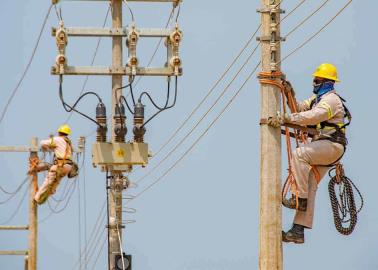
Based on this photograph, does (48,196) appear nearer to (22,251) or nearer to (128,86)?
(22,251)

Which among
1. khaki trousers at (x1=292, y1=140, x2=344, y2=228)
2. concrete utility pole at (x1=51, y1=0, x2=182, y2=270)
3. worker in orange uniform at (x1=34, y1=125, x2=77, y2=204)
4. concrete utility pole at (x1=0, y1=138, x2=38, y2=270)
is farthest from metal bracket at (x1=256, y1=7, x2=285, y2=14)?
concrete utility pole at (x1=0, y1=138, x2=38, y2=270)

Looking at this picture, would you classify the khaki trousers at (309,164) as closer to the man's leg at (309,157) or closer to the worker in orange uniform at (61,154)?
the man's leg at (309,157)

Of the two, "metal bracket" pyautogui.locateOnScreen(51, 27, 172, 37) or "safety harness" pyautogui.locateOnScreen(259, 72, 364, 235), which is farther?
"metal bracket" pyautogui.locateOnScreen(51, 27, 172, 37)

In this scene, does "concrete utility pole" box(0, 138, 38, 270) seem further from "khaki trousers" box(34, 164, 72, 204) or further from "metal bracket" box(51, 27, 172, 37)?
"metal bracket" box(51, 27, 172, 37)

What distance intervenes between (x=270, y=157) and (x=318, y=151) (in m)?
0.62

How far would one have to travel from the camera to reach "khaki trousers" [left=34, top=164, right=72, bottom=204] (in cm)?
3297

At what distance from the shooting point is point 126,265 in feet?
89.1

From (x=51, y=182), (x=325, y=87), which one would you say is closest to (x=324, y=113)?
(x=325, y=87)

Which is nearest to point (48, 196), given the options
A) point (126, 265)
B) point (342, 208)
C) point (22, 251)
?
point (22, 251)

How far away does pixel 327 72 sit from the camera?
59.7 feet

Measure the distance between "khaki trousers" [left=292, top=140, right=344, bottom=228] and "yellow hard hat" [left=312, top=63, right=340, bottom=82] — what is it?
0.76 meters

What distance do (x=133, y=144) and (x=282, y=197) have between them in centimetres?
787

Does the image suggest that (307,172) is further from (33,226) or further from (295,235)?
(33,226)

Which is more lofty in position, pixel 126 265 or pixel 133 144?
pixel 133 144
